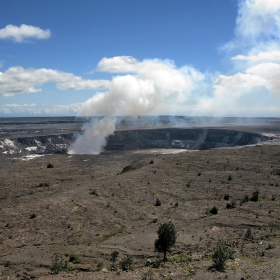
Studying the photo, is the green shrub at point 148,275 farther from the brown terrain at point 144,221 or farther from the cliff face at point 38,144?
the cliff face at point 38,144

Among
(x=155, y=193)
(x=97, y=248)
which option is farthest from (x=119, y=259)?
(x=155, y=193)

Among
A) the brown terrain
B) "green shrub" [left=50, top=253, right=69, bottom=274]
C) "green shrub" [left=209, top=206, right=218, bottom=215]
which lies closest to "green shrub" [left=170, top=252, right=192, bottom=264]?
the brown terrain

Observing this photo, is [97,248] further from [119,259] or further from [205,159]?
[205,159]

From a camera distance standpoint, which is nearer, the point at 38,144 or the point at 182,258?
the point at 182,258

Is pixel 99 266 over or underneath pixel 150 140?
underneath

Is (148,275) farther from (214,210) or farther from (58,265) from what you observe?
(214,210)

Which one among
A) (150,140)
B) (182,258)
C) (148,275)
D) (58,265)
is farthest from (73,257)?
(150,140)
